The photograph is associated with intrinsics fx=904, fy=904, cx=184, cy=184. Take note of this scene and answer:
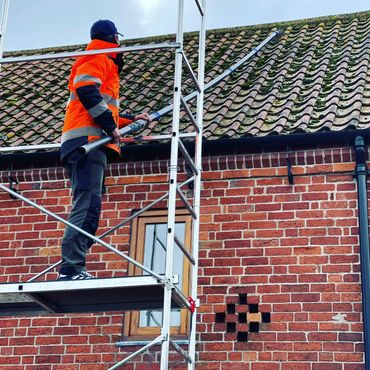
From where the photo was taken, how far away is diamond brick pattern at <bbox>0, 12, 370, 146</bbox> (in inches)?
393

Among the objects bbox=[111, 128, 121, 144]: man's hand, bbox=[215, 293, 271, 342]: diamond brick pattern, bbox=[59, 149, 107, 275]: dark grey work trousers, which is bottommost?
bbox=[215, 293, 271, 342]: diamond brick pattern

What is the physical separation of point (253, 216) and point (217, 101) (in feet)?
6.30

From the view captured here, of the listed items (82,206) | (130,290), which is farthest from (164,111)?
(130,290)

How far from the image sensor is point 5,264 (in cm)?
1012

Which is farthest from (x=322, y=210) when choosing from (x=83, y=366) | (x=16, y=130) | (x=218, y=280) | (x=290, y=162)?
(x=16, y=130)

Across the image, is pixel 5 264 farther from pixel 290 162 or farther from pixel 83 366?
pixel 290 162

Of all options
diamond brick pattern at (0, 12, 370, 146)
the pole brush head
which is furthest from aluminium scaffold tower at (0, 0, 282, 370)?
the pole brush head

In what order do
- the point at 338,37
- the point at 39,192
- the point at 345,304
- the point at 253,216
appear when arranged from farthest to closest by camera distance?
1. the point at 338,37
2. the point at 39,192
3. the point at 253,216
4. the point at 345,304

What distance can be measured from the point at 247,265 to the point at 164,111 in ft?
6.99

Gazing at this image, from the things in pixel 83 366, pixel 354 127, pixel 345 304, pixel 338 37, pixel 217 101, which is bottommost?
pixel 83 366

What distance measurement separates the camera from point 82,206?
7609mm

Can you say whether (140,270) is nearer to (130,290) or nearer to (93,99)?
(130,290)

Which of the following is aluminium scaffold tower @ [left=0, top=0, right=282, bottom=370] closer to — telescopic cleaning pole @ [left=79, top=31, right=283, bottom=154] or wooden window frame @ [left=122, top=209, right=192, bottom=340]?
telescopic cleaning pole @ [left=79, top=31, right=283, bottom=154]

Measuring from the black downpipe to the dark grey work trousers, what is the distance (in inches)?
112
